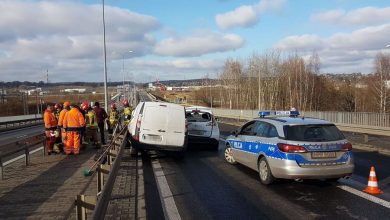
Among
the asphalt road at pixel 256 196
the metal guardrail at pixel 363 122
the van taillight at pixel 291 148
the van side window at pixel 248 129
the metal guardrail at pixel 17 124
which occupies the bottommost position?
the metal guardrail at pixel 17 124

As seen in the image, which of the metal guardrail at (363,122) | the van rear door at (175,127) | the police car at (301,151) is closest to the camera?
the police car at (301,151)

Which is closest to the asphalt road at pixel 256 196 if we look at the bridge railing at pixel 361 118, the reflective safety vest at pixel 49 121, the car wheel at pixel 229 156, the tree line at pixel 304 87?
the car wheel at pixel 229 156

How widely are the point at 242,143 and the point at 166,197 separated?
3685mm

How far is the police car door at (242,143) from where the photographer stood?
11.8 m

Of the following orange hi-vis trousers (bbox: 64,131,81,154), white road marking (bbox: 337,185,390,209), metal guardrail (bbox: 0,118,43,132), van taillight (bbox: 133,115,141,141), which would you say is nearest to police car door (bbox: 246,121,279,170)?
white road marking (bbox: 337,185,390,209)

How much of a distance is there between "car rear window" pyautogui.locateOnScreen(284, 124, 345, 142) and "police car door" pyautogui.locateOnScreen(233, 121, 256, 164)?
1.88 metres

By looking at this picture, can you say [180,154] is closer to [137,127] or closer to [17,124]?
[137,127]

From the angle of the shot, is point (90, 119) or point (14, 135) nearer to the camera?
point (90, 119)

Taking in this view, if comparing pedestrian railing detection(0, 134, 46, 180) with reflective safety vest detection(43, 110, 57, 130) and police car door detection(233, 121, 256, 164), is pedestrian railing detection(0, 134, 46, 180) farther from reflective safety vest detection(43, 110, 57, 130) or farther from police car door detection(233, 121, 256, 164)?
police car door detection(233, 121, 256, 164)

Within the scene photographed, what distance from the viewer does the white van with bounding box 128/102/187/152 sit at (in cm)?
1441

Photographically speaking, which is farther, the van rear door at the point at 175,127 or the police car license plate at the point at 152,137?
the van rear door at the point at 175,127

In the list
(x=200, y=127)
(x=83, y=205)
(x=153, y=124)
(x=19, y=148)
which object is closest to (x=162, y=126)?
(x=153, y=124)

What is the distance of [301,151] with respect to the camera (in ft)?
30.6

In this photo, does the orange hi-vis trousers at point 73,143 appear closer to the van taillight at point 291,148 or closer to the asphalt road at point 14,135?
the van taillight at point 291,148
